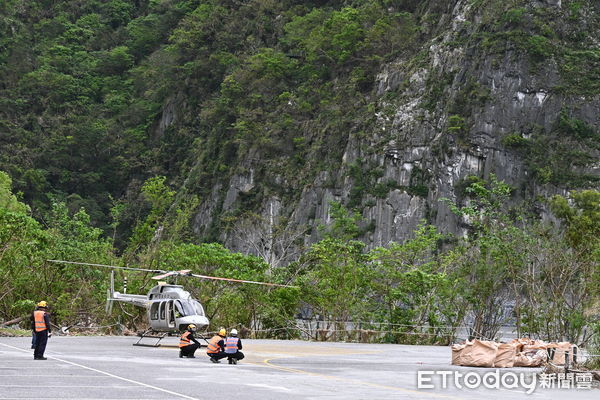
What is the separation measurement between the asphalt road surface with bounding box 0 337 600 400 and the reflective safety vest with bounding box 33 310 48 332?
680 mm

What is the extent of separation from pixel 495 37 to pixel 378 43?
38.8 ft

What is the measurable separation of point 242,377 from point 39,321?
4.89 meters

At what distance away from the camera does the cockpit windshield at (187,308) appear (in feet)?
81.7

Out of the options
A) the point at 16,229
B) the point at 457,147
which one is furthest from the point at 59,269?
the point at 457,147

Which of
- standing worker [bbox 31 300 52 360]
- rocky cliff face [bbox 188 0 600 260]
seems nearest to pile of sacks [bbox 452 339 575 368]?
standing worker [bbox 31 300 52 360]

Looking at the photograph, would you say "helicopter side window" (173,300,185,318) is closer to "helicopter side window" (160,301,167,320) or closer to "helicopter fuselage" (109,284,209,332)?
"helicopter fuselage" (109,284,209,332)

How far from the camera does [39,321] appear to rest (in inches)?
710

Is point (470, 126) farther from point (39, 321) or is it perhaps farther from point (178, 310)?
point (39, 321)

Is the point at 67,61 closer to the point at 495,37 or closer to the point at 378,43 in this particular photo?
the point at 378,43

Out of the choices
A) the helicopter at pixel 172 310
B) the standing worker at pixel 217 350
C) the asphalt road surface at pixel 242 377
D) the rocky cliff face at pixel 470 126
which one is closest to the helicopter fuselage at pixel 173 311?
the helicopter at pixel 172 310

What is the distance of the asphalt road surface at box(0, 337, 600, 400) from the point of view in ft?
42.4

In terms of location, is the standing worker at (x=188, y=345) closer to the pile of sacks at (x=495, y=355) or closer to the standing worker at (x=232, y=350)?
the standing worker at (x=232, y=350)

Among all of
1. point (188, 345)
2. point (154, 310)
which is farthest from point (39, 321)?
point (154, 310)

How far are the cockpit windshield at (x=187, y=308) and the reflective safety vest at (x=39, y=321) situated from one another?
7.01 m
